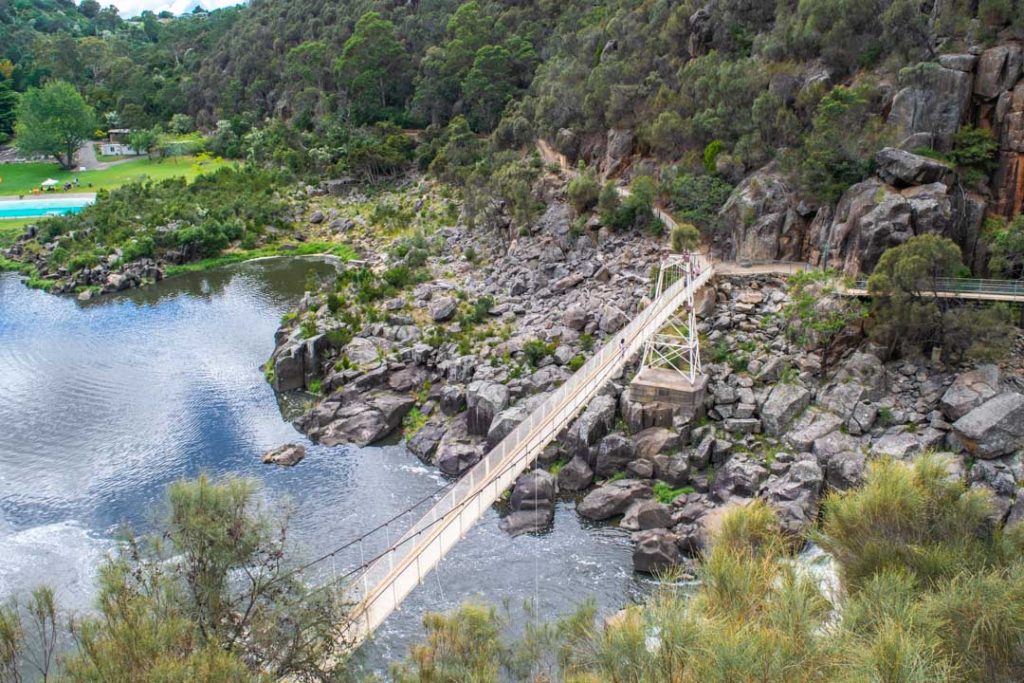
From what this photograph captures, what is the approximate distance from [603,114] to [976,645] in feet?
135

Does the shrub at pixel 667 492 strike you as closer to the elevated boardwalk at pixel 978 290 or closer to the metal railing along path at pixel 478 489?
the metal railing along path at pixel 478 489

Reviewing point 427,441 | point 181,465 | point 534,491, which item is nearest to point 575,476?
point 534,491

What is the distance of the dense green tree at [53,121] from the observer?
80.9 metres

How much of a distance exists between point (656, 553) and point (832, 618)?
736 centimetres

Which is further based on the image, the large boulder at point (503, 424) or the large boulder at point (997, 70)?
the large boulder at point (997, 70)

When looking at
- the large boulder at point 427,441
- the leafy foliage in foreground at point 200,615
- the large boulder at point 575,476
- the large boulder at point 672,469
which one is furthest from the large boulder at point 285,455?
the leafy foliage in foreground at point 200,615

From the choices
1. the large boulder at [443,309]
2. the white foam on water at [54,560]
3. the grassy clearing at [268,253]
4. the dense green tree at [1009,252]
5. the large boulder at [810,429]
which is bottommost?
the white foam on water at [54,560]

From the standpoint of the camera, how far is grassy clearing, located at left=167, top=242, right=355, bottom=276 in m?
56.3

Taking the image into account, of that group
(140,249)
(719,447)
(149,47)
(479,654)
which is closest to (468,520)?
(479,654)

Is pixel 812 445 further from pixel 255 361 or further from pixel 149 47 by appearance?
pixel 149 47

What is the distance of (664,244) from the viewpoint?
123 feet

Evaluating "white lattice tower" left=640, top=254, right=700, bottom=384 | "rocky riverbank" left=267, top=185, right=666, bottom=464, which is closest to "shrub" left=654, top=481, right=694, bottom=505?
"white lattice tower" left=640, top=254, right=700, bottom=384

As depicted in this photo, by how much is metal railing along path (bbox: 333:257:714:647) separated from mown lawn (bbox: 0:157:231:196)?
6237cm

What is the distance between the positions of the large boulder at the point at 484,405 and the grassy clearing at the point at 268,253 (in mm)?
29085
